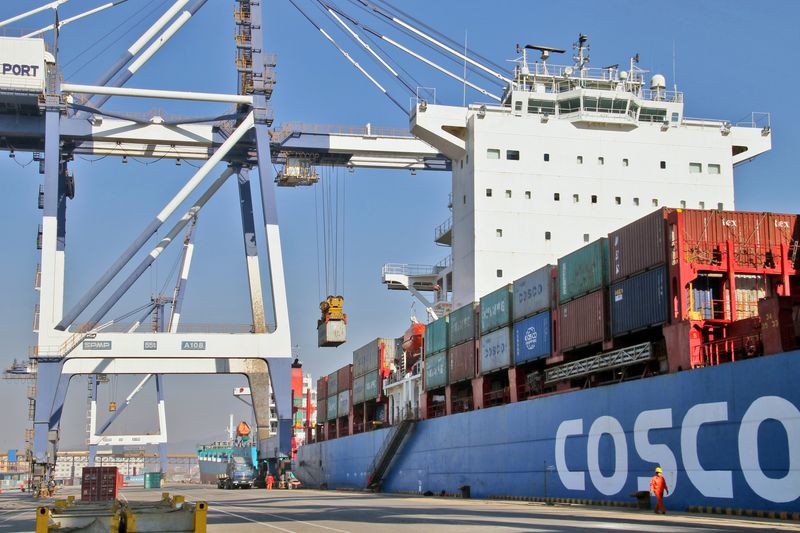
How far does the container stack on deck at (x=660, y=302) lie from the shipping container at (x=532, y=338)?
30 mm

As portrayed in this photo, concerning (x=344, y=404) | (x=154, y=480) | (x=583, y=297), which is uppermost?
(x=583, y=297)

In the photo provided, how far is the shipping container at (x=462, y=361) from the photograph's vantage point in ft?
108

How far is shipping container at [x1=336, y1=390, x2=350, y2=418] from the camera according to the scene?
50.8 metres

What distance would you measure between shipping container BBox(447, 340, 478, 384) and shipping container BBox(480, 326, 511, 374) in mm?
967

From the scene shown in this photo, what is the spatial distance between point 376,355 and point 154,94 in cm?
1561

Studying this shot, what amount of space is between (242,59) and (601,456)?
90.5 ft

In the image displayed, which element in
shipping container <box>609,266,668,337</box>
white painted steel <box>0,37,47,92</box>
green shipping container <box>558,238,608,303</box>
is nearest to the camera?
shipping container <box>609,266,668,337</box>

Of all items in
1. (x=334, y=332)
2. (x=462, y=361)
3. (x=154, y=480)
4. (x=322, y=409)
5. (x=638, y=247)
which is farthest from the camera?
(x=154, y=480)

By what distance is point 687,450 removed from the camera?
1997 cm

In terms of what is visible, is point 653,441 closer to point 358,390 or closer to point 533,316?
point 533,316

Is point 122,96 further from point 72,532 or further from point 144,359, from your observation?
point 72,532

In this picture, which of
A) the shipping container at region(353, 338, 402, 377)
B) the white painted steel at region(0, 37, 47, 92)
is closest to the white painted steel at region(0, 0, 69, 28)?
the white painted steel at region(0, 37, 47, 92)

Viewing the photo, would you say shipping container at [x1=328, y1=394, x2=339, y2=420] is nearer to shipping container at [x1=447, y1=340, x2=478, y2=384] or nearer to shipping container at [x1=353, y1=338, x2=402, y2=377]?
shipping container at [x1=353, y1=338, x2=402, y2=377]

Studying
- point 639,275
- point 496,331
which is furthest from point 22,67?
point 639,275
